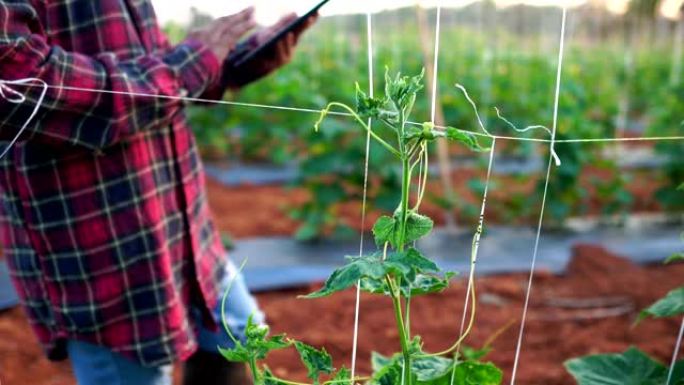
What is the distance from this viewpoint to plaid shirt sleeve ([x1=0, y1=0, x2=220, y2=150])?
128 cm

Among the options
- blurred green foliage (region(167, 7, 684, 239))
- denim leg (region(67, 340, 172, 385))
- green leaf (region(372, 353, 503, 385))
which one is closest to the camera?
green leaf (region(372, 353, 503, 385))

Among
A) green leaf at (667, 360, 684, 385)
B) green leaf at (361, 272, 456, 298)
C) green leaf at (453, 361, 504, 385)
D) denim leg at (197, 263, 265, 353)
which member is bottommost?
denim leg at (197, 263, 265, 353)

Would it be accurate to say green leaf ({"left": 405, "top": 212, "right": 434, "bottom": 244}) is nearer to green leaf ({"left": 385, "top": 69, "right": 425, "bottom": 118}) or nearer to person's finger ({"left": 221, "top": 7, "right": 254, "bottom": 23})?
green leaf ({"left": 385, "top": 69, "right": 425, "bottom": 118})

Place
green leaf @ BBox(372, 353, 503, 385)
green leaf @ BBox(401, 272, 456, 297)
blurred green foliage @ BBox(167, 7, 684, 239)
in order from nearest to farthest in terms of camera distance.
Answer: green leaf @ BBox(401, 272, 456, 297) < green leaf @ BBox(372, 353, 503, 385) < blurred green foliage @ BBox(167, 7, 684, 239)

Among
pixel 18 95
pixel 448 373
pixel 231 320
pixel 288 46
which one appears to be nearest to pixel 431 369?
pixel 448 373

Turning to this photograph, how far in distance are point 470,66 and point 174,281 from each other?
6.32 meters

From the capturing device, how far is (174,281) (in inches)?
63.9

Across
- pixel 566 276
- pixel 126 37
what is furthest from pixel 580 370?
pixel 566 276

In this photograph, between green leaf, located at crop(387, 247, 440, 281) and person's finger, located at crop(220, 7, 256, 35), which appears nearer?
green leaf, located at crop(387, 247, 440, 281)

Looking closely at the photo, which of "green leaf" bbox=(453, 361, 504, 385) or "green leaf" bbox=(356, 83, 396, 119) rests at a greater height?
"green leaf" bbox=(356, 83, 396, 119)

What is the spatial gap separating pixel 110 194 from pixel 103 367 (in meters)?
0.36

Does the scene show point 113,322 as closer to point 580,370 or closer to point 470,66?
point 580,370

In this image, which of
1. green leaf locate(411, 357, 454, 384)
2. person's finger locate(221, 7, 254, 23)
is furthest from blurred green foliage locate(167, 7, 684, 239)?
green leaf locate(411, 357, 454, 384)

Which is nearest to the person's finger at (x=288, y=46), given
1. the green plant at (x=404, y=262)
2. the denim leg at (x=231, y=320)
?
the denim leg at (x=231, y=320)
